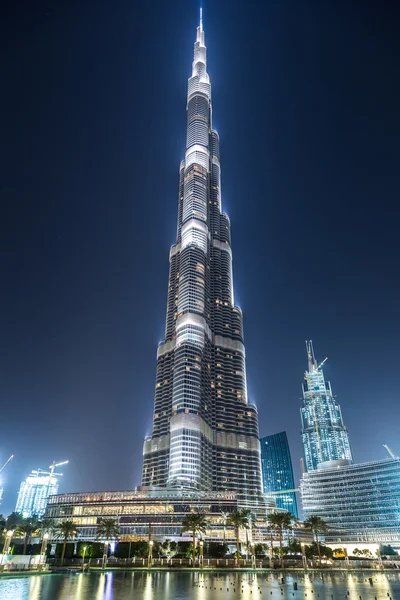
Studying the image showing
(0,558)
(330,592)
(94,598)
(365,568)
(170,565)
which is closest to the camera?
(94,598)

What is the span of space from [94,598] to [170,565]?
238 ft

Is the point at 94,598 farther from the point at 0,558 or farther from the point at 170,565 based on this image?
the point at 170,565

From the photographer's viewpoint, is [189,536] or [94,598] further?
[189,536]

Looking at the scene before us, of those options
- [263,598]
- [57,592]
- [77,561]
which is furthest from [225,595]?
[77,561]

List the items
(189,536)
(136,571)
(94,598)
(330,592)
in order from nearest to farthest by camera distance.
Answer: (94,598)
(330,592)
(136,571)
(189,536)

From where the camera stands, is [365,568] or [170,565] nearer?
[170,565]

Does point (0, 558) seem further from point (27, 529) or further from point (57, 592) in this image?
point (27, 529)

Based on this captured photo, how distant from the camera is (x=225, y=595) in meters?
50.4

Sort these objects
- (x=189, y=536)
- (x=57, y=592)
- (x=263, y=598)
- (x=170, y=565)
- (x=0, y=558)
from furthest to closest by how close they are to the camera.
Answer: (x=189, y=536)
(x=170, y=565)
(x=0, y=558)
(x=57, y=592)
(x=263, y=598)

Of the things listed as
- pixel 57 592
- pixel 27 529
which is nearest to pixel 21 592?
pixel 57 592

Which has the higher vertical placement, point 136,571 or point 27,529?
point 27,529

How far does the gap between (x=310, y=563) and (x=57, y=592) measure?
335ft

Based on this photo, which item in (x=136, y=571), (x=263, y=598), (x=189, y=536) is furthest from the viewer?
(x=189, y=536)

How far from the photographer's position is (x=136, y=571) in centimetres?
9900
